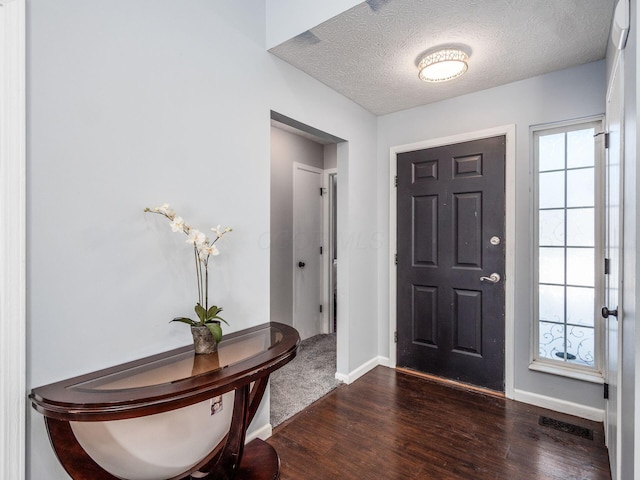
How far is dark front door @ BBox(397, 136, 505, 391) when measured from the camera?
257cm

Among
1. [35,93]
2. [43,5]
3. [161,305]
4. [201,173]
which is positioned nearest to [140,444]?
[161,305]

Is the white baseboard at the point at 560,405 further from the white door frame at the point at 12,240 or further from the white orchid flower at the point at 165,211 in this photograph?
the white door frame at the point at 12,240

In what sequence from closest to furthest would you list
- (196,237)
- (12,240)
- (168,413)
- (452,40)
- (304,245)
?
(12,240) < (168,413) < (196,237) < (452,40) < (304,245)

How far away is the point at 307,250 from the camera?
3.98m

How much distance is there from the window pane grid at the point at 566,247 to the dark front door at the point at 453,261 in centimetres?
27

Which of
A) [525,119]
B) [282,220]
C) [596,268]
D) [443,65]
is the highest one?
[443,65]

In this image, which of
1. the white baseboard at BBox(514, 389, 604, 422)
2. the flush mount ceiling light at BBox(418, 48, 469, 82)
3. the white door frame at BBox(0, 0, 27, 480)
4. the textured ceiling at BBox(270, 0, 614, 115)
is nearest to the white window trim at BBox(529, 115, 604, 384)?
the white baseboard at BBox(514, 389, 604, 422)

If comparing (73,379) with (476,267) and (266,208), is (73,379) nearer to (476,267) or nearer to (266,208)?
(266,208)

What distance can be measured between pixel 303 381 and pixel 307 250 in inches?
62.6

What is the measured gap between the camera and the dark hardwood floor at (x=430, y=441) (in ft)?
5.74

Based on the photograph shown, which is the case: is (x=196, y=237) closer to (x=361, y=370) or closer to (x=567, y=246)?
(x=361, y=370)

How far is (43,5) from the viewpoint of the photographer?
1.17m

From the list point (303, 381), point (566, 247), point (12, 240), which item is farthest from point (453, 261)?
point (12, 240)

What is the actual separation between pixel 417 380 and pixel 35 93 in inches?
118
